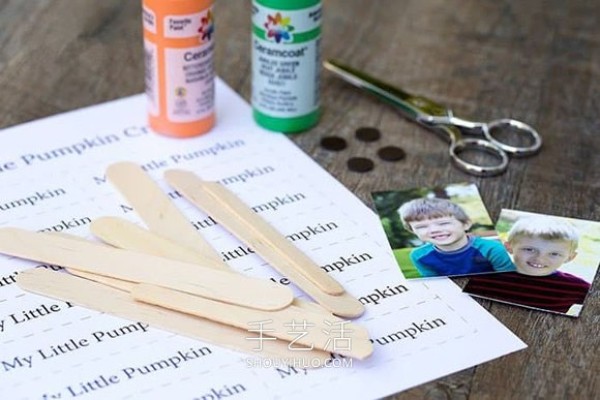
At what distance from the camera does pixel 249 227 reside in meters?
0.73

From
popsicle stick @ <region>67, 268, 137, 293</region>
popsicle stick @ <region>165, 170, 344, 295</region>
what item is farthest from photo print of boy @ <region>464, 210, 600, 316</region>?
popsicle stick @ <region>67, 268, 137, 293</region>

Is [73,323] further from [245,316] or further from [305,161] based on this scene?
[305,161]

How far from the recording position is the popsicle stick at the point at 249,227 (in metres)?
0.69

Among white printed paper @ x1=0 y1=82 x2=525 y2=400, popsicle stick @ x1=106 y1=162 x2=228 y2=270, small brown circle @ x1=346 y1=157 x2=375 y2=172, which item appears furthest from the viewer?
small brown circle @ x1=346 y1=157 x2=375 y2=172

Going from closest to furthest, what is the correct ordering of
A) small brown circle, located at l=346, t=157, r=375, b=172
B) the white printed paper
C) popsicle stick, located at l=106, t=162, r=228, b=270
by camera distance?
the white printed paper, popsicle stick, located at l=106, t=162, r=228, b=270, small brown circle, located at l=346, t=157, r=375, b=172

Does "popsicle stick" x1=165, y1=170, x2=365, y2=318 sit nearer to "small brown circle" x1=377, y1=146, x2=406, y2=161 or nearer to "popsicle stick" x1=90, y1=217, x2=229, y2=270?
"popsicle stick" x1=90, y1=217, x2=229, y2=270

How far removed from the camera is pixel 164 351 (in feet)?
2.07

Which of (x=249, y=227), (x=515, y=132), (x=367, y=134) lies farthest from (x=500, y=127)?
(x=249, y=227)

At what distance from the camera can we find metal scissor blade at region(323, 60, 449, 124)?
34.4 inches

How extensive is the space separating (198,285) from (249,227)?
85 millimetres

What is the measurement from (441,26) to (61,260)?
50 centimetres

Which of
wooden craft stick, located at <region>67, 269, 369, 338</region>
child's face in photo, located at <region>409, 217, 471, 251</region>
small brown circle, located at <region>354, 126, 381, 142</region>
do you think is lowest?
wooden craft stick, located at <region>67, 269, 369, 338</region>

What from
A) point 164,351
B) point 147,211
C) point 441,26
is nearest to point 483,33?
point 441,26

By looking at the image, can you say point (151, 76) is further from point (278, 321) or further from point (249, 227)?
point (278, 321)
